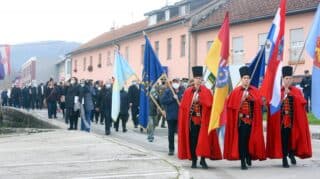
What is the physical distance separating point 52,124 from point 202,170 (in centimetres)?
1349

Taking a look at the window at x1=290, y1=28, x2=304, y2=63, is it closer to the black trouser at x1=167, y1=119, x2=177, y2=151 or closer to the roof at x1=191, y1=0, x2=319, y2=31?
the roof at x1=191, y1=0, x2=319, y2=31

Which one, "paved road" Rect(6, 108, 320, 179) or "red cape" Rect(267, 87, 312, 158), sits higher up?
"red cape" Rect(267, 87, 312, 158)

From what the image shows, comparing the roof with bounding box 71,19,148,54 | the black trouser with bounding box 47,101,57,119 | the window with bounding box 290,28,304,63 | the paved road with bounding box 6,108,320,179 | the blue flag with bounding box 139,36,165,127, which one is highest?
the roof with bounding box 71,19,148,54

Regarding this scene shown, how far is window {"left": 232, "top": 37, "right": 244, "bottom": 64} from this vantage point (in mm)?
37781

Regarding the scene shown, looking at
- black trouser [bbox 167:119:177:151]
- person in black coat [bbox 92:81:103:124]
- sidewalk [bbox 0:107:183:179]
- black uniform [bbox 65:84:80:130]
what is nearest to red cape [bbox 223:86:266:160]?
sidewalk [bbox 0:107:183:179]

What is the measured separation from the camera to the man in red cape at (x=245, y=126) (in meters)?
12.4

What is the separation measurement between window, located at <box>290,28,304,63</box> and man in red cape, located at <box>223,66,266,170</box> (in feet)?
69.2

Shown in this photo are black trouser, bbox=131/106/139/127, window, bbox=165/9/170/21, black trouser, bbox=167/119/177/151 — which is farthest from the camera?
window, bbox=165/9/170/21

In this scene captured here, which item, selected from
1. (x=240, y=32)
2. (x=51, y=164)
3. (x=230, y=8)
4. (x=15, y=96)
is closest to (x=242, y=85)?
(x=51, y=164)

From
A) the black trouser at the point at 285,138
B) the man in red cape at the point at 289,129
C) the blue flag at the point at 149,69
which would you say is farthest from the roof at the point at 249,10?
the black trouser at the point at 285,138

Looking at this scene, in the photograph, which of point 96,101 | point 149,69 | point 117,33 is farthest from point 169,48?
point 149,69

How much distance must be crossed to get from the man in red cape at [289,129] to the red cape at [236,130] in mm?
370

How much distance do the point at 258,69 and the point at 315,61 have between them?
→ 1664mm

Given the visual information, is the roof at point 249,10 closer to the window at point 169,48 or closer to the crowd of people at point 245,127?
the window at point 169,48
